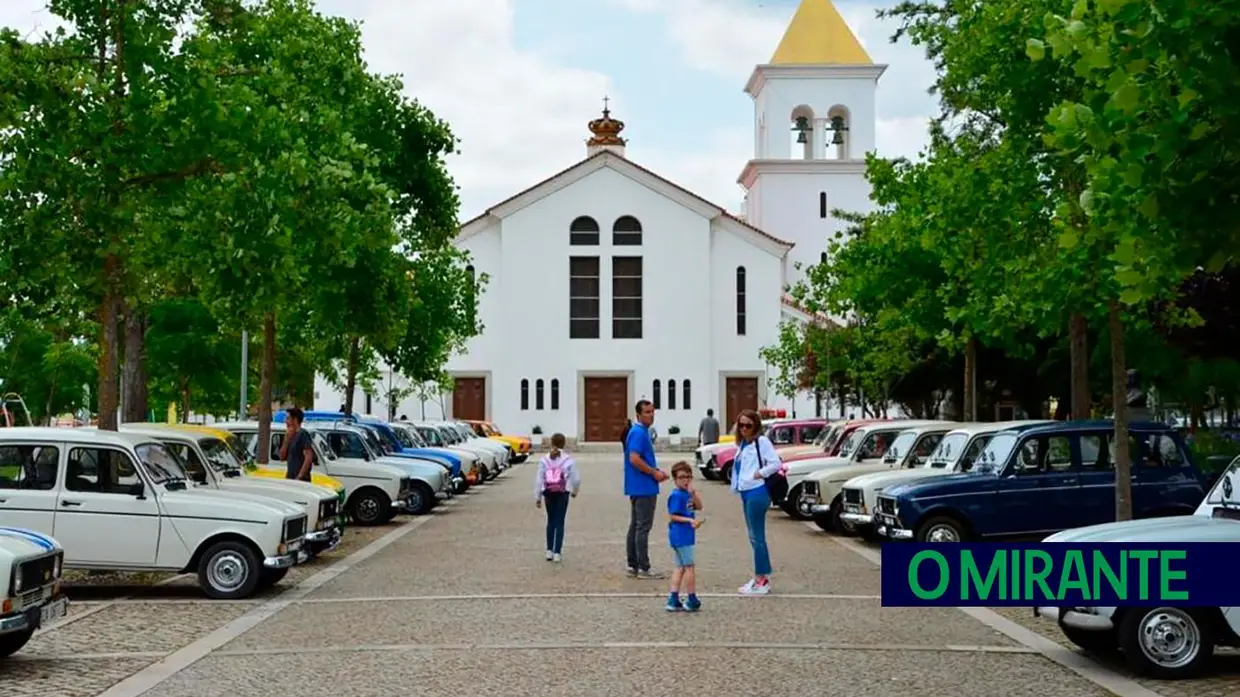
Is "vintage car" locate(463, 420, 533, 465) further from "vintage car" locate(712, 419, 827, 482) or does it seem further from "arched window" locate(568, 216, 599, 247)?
"vintage car" locate(712, 419, 827, 482)

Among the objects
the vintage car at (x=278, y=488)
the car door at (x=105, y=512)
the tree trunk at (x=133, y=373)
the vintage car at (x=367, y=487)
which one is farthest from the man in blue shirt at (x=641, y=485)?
the tree trunk at (x=133, y=373)

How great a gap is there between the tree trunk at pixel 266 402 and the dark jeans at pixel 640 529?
7.87 m

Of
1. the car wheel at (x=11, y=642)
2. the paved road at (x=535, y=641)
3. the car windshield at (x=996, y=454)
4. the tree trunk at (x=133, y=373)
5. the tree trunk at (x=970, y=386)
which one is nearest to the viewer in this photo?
the paved road at (x=535, y=641)

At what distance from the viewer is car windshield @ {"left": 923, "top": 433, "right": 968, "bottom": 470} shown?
19.9 m

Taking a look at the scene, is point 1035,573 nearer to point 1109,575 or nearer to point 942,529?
point 1109,575

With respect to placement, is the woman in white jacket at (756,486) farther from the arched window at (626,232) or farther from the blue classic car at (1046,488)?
the arched window at (626,232)

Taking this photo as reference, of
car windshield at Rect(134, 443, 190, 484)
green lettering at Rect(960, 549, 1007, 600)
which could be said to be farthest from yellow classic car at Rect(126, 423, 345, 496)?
green lettering at Rect(960, 549, 1007, 600)

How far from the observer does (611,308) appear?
2852 inches

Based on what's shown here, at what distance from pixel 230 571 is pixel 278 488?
2449 mm

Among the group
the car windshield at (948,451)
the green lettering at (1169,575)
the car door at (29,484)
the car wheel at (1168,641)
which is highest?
the car windshield at (948,451)

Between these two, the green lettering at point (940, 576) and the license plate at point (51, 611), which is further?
the license plate at point (51, 611)

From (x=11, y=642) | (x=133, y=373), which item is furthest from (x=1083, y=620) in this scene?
(x=133, y=373)

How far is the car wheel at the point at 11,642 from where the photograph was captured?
11.3 meters

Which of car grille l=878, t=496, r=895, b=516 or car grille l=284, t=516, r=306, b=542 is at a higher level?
car grille l=878, t=496, r=895, b=516
